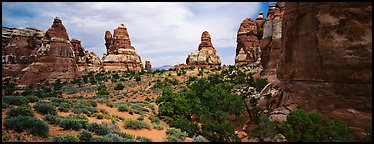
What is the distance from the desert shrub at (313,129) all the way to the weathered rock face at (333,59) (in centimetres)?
189

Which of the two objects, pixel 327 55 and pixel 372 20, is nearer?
pixel 372 20

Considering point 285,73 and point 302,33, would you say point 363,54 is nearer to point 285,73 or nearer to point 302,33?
point 302,33

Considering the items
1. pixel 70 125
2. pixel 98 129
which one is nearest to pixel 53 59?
pixel 70 125

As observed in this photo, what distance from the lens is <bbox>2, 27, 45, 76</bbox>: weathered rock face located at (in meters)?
46.6

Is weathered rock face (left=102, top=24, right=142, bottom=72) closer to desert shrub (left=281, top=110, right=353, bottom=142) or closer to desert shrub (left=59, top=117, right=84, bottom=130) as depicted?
desert shrub (left=59, top=117, right=84, bottom=130)

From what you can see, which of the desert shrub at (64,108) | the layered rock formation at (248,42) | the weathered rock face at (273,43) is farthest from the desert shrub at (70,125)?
the layered rock formation at (248,42)

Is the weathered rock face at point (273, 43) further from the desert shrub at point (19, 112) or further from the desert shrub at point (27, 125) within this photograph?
the desert shrub at point (19, 112)

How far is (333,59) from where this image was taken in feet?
32.8

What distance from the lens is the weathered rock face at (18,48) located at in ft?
153

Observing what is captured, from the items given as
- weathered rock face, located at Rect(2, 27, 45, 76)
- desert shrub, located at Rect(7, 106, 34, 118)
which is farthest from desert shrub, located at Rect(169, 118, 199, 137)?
weathered rock face, located at Rect(2, 27, 45, 76)

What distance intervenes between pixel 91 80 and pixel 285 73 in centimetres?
4289

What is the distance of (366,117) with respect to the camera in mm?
9273

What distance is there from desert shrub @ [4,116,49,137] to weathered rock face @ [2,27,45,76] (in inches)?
1921

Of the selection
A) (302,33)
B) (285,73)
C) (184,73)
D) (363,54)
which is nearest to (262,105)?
(285,73)
